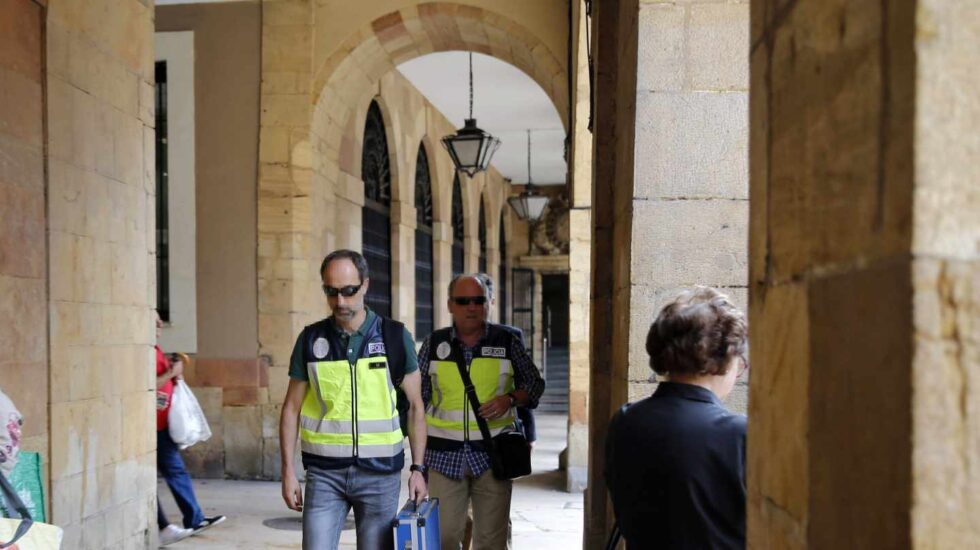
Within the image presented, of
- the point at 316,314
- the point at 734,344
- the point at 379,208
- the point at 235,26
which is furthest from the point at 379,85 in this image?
the point at 734,344

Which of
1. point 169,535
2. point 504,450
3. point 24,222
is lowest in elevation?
point 169,535

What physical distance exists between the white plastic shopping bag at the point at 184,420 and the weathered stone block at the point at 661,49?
13.2 feet

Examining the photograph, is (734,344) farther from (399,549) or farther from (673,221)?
(399,549)

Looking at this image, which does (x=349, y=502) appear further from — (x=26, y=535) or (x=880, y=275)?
(x=880, y=275)

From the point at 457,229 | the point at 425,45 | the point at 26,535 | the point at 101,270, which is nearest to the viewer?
the point at 26,535

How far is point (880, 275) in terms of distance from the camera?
31.2 inches

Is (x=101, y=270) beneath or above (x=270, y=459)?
above

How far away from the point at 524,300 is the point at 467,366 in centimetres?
1860

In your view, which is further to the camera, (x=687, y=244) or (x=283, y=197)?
(x=283, y=197)

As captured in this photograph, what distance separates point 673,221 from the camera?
294 centimetres

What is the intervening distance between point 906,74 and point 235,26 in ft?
26.6

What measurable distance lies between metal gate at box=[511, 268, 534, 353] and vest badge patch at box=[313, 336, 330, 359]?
1858cm

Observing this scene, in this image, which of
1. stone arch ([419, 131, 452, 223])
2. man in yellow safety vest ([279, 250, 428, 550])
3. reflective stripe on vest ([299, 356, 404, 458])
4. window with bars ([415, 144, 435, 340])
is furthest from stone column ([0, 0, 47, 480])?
stone arch ([419, 131, 452, 223])

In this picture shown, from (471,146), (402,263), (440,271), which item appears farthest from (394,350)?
(440,271)
